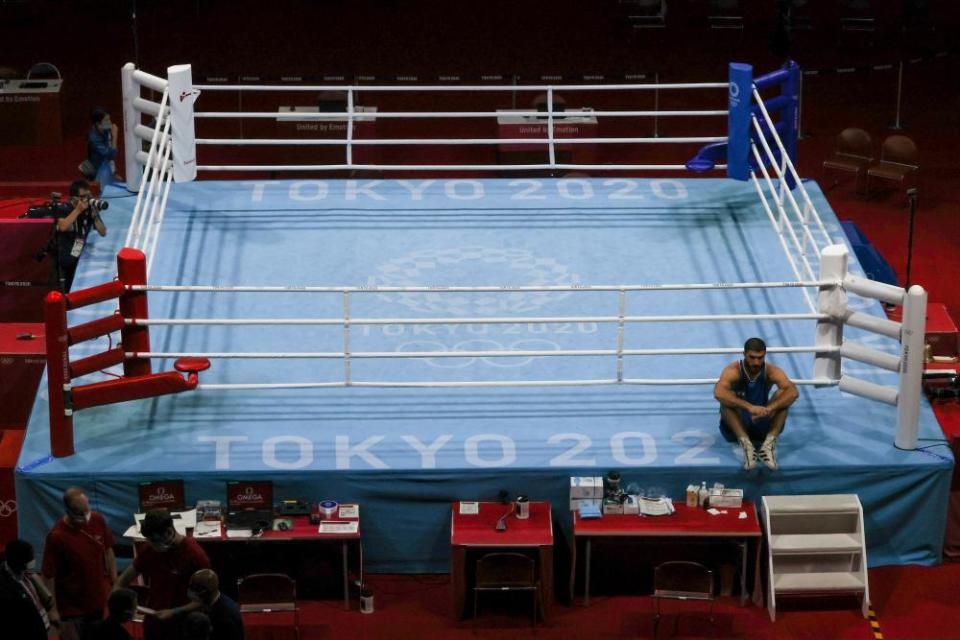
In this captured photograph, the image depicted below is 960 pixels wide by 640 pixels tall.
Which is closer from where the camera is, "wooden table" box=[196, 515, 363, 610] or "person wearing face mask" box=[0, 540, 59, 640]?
"person wearing face mask" box=[0, 540, 59, 640]

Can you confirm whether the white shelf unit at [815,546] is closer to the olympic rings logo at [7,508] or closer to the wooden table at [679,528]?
the wooden table at [679,528]

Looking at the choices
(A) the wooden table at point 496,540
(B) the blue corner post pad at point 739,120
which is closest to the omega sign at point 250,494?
(A) the wooden table at point 496,540

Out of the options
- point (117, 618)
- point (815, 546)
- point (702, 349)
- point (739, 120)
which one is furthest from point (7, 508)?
point (739, 120)

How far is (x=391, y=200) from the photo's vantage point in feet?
46.9

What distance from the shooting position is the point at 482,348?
A: 11875 millimetres

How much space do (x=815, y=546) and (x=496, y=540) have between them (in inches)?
76.4

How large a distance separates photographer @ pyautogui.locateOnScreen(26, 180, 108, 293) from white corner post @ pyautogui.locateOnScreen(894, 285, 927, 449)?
19.8 ft

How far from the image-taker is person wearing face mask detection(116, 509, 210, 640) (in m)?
9.12

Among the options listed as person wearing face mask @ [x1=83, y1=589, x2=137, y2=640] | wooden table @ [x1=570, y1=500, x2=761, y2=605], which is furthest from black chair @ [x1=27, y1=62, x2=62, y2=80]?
person wearing face mask @ [x1=83, y1=589, x2=137, y2=640]

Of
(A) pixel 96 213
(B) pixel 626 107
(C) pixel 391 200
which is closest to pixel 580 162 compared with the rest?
(B) pixel 626 107

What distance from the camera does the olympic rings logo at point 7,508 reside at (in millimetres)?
10984

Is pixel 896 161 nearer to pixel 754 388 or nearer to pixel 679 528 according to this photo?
pixel 754 388

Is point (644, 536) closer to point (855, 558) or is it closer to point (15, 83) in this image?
point (855, 558)

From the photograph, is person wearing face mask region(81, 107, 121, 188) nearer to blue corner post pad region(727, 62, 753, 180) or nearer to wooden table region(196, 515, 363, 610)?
wooden table region(196, 515, 363, 610)
